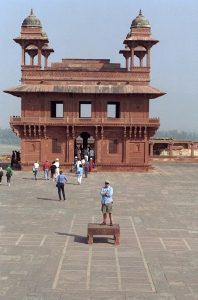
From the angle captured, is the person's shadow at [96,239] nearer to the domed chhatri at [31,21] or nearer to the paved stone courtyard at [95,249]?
the paved stone courtyard at [95,249]

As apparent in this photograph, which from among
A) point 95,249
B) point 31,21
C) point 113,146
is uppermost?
point 31,21

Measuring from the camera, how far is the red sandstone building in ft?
117

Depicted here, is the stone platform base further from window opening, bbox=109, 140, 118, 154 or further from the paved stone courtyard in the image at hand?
window opening, bbox=109, 140, 118, 154

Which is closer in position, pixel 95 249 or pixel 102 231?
pixel 95 249

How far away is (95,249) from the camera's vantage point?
41.0 ft

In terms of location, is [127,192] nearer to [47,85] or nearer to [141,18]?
[47,85]

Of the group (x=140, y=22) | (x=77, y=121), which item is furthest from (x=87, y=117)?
(x=140, y=22)

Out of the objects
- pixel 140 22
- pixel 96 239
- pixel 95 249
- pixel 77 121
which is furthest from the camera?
pixel 140 22

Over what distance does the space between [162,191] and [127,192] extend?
1.99 m

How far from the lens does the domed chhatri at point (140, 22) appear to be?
1465 inches

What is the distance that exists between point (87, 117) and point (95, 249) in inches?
953

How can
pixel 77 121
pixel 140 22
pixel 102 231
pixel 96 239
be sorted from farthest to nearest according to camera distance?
pixel 140 22
pixel 77 121
pixel 96 239
pixel 102 231

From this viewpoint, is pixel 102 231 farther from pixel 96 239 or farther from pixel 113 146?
pixel 113 146

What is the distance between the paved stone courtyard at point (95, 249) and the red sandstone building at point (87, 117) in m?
12.9
